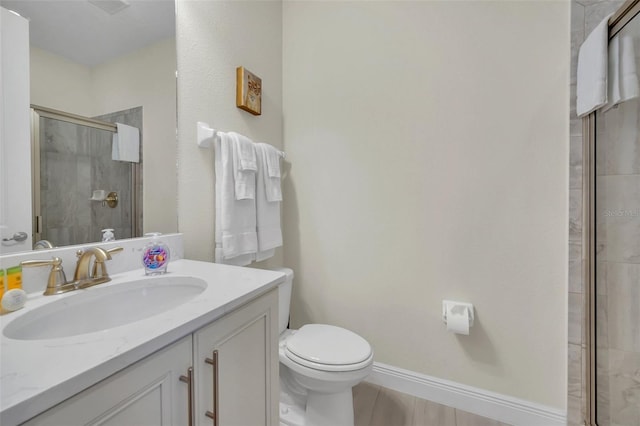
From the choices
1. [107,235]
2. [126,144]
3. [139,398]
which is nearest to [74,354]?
[139,398]

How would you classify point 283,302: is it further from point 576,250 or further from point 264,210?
point 576,250

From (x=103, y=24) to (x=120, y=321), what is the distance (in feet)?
3.36

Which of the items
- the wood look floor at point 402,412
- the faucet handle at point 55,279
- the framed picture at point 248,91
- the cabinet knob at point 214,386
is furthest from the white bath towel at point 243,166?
the wood look floor at point 402,412

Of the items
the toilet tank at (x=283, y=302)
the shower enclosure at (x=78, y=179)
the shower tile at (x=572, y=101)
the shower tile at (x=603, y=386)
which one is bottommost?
the shower tile at (x=603, y=386)

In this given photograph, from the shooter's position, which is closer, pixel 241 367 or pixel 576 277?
pixel 241 367

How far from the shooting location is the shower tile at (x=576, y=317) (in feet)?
3.82

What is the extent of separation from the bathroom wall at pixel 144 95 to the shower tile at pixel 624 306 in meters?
1.91

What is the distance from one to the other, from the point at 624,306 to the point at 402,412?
111cm

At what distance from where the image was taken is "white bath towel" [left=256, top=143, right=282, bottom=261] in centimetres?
148

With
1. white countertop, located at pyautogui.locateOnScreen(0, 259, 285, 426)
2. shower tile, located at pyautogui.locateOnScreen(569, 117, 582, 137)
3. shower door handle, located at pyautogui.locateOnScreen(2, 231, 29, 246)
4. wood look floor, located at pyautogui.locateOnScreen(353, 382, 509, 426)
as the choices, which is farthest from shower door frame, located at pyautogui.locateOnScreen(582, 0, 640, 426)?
shower door handle, located at pyautogui.locateOnScreen(2, 231, 29, 246)

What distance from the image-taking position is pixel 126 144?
39.7 inches

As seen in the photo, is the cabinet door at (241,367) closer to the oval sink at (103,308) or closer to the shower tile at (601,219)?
the oval sink at (103,308)

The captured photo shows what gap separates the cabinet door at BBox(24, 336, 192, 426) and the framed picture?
1.27m

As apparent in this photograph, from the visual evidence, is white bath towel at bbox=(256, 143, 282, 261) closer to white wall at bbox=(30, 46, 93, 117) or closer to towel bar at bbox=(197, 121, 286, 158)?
towel bar at bbox=(197, 121, 286, 158)
